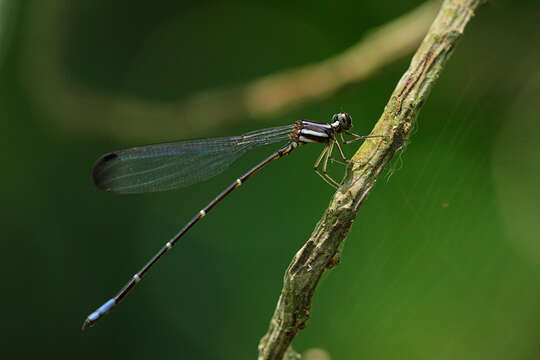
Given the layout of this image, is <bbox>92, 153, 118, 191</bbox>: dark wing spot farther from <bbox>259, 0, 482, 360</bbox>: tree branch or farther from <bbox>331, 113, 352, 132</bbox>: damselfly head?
<bbox>259, 0, 482, 360</bbox>: tree branch

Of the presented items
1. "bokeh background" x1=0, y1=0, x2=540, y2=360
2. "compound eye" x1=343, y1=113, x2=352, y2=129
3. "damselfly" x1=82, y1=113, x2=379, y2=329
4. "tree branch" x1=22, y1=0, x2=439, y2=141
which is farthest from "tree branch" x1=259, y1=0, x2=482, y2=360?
"damselfly" x1=82, y1=113, x2=379, y2=329

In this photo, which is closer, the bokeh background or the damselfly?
the bokeh background

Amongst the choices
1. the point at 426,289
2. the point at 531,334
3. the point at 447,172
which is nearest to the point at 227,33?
the point at 447,172

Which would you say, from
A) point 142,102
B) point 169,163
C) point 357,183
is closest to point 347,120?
point 357,183

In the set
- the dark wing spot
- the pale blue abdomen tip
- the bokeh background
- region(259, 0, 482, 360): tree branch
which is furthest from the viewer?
the dark wing spot

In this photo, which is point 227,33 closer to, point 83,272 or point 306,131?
point 306,131

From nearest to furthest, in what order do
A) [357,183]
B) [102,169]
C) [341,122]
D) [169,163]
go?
[357,183] → [341,122] → [102,169] → [169,163]

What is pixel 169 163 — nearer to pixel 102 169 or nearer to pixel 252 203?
pixel 102 169
